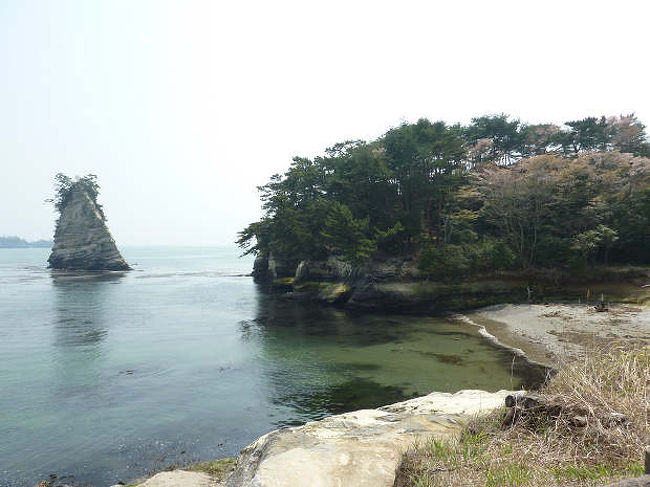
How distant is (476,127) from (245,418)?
51.2 meters

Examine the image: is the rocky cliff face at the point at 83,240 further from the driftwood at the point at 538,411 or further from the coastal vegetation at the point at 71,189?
the driftwood at the point at 538,411

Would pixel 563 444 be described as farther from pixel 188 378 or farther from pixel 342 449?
pixel 188 378

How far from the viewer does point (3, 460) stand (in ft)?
33.8

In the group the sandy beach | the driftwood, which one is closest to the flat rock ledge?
the driftwood

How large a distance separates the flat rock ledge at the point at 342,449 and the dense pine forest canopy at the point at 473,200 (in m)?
26.4

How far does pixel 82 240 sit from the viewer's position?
87.6 m

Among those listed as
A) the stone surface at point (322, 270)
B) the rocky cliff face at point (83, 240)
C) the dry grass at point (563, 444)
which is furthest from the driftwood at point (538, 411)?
the rocky cliff face at point (83, 240)

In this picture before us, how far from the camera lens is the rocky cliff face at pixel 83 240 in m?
87.6

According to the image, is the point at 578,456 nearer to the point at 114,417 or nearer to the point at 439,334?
the point at 114,417

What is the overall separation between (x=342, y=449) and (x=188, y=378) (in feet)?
46.1

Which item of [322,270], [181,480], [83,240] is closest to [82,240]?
[83,240]

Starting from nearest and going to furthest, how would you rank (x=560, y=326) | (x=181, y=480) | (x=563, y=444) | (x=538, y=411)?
(x=563, y=444) < (x=538, y=411) < (x=181, y=480) < (x=560, y=326)

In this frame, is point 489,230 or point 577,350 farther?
point 489,230

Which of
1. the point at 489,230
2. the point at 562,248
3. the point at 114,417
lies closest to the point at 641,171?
the point at 562,248
